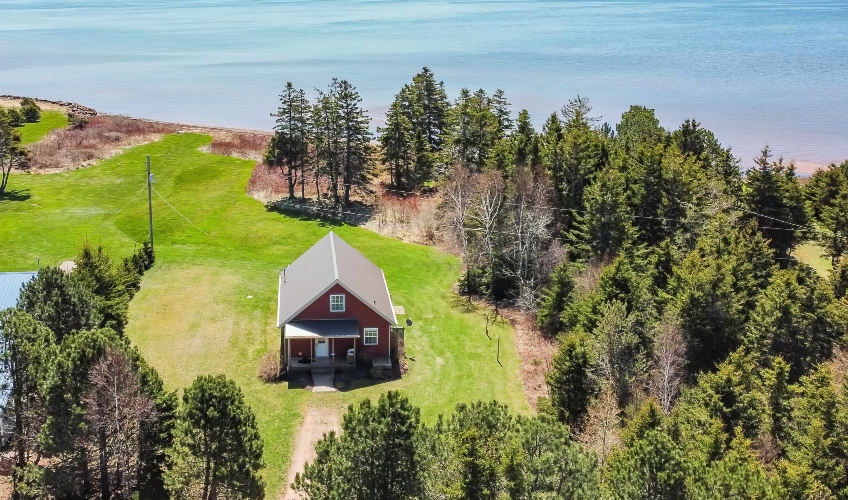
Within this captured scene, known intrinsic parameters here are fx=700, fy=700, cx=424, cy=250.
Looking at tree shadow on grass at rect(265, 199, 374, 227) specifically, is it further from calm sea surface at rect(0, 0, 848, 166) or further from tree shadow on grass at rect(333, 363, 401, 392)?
calm sea surface at rect(0, 0, 848, 166)

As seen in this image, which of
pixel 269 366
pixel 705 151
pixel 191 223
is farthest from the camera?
pixel 191 223

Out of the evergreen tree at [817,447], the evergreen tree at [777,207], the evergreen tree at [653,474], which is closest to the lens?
the evergreen tree at [653,474]

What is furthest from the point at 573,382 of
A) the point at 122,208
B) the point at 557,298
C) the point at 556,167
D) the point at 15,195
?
the point at 15,195

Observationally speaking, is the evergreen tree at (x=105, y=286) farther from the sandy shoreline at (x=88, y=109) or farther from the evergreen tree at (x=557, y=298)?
the sandy shoreline at (x=88, y=109)

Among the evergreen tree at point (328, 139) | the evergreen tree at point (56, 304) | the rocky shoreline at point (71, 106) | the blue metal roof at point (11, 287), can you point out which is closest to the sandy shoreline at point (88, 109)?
the rocky shoreline at point (71, 106)

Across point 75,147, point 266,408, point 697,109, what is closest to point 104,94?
point 75,147

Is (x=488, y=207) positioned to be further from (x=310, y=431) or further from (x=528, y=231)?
(x=310, y=431)
